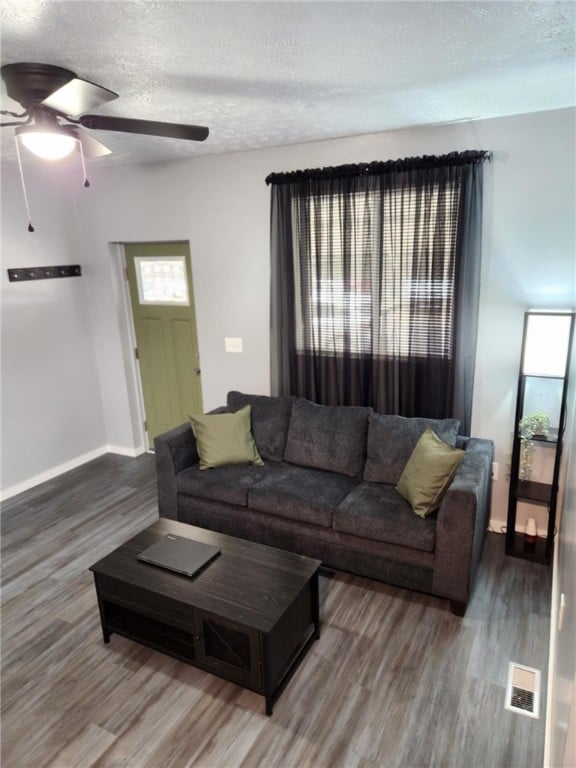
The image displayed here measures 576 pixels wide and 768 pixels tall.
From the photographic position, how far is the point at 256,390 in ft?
14.2

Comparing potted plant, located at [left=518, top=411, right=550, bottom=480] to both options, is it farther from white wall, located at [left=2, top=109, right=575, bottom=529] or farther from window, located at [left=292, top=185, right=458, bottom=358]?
window, located at [left=292, top=185, right=458, bottom=358]

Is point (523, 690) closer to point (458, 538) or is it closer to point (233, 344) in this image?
point (458, 538)

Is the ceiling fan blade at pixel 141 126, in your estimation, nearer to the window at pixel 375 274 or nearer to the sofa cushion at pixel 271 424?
the window at pixel 375 274

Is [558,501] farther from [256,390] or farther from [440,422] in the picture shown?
[256,390]

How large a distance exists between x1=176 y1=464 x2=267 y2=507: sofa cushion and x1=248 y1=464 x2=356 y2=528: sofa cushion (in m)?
0.07

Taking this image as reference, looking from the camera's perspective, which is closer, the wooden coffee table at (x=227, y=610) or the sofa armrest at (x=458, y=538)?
the wooden coffee table at (x=227, y=610)

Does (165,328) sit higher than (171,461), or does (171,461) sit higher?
(165,328)

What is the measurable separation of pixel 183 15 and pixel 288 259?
2.24 meters

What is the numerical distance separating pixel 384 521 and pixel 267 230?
7.77 feet

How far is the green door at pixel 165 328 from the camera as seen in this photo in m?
4.60

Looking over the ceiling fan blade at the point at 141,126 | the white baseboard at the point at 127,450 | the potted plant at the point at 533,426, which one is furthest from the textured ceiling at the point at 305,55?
the white baseboard at the point at 127,450

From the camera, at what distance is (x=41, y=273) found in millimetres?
4430

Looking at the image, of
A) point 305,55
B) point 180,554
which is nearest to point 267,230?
point 305,55

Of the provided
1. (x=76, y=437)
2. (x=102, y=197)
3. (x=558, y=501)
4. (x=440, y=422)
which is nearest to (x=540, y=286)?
(x=440, y=422)
